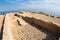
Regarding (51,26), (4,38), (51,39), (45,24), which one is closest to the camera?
(4,38)

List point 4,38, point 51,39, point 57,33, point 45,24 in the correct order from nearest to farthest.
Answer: point 4,38 → point 51,39 → point 57,33 → point 45,24

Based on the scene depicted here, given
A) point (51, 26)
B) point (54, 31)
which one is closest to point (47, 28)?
point (51, 26)

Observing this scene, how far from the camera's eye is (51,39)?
40.2 feet

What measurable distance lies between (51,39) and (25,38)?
2483mm

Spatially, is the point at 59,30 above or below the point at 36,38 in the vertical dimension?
above

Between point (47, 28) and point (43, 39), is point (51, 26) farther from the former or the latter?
point (43, 39)

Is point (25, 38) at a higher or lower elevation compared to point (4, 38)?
lower

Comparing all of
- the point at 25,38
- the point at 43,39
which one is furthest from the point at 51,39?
the point at 25,38

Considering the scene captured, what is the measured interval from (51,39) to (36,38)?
4.86 feet

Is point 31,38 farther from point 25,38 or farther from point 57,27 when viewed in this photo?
point 57,27

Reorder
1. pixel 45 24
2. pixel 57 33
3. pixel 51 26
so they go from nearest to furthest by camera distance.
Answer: pixel 57 33 < pixel 51 26 < pixel 45 24

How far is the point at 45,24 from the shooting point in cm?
1659

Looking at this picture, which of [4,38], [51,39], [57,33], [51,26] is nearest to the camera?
[4,38]

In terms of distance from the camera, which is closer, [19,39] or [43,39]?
[43,39]
